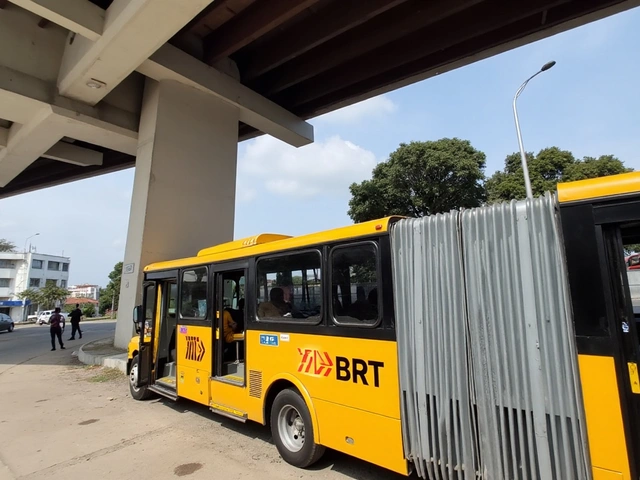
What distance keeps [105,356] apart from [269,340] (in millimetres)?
8374

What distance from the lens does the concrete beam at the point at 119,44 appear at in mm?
8289

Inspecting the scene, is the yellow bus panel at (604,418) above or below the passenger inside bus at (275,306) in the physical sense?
below

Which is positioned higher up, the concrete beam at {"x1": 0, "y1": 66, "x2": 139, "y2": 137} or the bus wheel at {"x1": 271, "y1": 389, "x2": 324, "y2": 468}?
the concrete beam at {"x1": 0, "y1": 66, "x2": 139, "y2": 137}

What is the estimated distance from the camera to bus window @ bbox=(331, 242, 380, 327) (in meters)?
3.63

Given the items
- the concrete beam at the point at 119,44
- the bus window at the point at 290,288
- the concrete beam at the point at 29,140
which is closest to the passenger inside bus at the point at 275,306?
the bus window at the point at 290,288

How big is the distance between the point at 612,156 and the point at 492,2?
17.0m

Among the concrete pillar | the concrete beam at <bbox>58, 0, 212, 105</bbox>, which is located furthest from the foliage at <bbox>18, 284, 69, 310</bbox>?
the concrete beam at <bbox>58, 0, 212, 105</bbox>

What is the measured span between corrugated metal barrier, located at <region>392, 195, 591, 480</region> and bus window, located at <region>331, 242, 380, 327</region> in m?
0.27

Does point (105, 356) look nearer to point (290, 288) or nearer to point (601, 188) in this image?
point (290, 288)

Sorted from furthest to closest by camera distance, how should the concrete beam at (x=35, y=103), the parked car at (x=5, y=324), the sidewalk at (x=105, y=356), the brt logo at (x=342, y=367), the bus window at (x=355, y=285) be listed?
the parked car at (x=5, y=324)
the concrete beam at (x=35, y=103)
the sidewalk at (x=105, y=356)
the bus window at (x=355, y=285)
the brt logo at (x=342, y=367)

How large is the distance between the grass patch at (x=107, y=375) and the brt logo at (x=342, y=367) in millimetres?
7033

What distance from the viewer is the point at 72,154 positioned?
1669 centimetres

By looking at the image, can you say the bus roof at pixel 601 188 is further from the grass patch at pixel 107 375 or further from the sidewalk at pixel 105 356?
the sidewalk at pixel 105 356

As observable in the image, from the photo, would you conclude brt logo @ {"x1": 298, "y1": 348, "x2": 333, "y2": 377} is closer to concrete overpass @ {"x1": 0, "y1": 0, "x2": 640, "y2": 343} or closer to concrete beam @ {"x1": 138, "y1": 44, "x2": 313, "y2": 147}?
concrete overpass @ {"x1": 0, "y1": 0, "x2": 640, "y2": 343}
